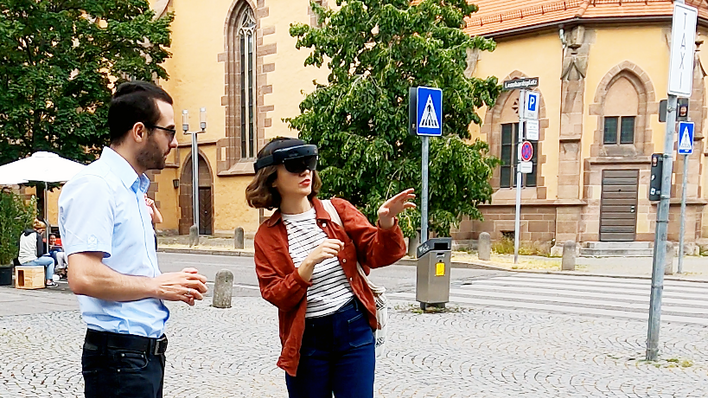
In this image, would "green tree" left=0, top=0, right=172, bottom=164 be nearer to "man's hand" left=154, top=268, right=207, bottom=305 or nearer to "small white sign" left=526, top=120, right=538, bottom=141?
"small white sign" left=526, top=120, right=538, bottom=141

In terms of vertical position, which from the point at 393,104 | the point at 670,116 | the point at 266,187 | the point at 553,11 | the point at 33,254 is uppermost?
the point at 553,11

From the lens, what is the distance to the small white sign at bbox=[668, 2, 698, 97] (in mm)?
5852

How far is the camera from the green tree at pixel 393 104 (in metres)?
16.6

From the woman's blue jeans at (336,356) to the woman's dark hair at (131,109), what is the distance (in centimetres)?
111

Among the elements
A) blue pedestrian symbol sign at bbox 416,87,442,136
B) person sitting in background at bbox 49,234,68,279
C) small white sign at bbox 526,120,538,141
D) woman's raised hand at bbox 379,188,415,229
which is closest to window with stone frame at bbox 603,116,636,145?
small white sign at bbox 526,120,538,141

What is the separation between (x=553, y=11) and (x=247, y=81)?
1402 centimetres

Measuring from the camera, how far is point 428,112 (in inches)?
328

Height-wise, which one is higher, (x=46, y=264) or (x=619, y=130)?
(x=619, y=130)

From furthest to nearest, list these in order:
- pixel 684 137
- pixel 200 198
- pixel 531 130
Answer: pixel 200 198
pixel 531 130
pixel 684 137

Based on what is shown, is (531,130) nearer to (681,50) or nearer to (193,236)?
(681,50)

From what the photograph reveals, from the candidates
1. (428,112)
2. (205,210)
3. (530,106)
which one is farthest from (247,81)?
(428,112)

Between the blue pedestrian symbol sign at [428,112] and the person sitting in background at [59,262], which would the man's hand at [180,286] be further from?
the person sitting in background at [59,262]

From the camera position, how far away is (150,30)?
2531cm

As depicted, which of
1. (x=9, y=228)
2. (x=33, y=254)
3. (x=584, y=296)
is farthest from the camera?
(x=9, y=228)
